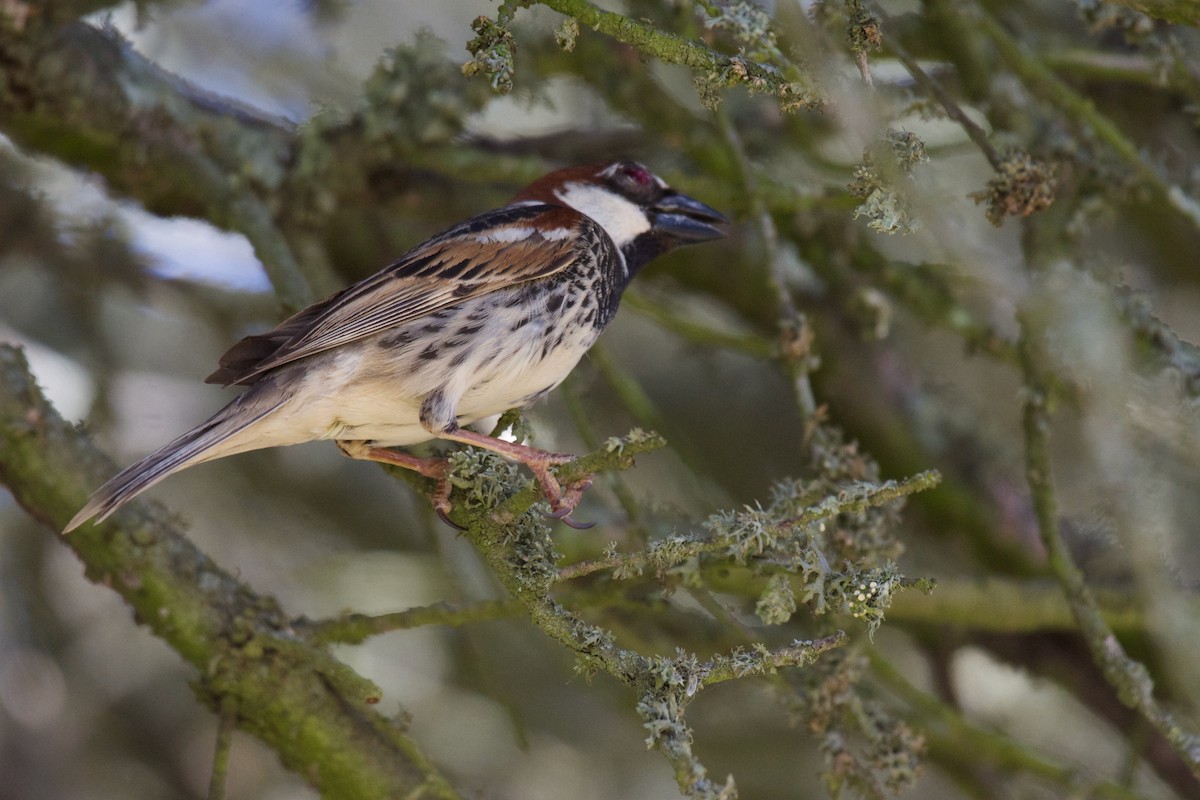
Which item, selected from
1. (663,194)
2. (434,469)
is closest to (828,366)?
(663,194)

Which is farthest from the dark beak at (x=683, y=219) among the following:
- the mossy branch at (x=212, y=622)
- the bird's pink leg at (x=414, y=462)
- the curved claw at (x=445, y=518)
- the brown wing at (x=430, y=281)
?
the mossy branch at (x=212, y=622)

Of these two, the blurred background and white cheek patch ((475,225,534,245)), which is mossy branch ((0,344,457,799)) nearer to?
the blurred background

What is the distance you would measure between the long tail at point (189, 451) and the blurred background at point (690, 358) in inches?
18.5

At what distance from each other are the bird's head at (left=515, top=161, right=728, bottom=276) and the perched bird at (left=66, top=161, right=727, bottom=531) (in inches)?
15.6

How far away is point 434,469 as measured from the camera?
3326mm

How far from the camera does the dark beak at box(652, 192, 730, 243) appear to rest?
3895 millimetres

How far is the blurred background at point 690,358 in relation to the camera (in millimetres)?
3426

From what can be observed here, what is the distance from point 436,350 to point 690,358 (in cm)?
263

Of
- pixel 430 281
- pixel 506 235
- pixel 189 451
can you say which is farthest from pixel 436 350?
pixel 189 451

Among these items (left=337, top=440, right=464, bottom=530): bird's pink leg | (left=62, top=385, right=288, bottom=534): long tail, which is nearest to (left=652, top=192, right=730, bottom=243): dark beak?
(left=337, top=440, right=464, bottom=530): bird's pink leg

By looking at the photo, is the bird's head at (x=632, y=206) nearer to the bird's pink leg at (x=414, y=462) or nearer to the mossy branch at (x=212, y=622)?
the bird's pink leg at (x=414, y=462)

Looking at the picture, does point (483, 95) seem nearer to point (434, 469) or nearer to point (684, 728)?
point (434, 469)

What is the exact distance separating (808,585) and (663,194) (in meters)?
1.93

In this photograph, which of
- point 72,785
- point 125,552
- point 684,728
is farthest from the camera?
point 72,785
